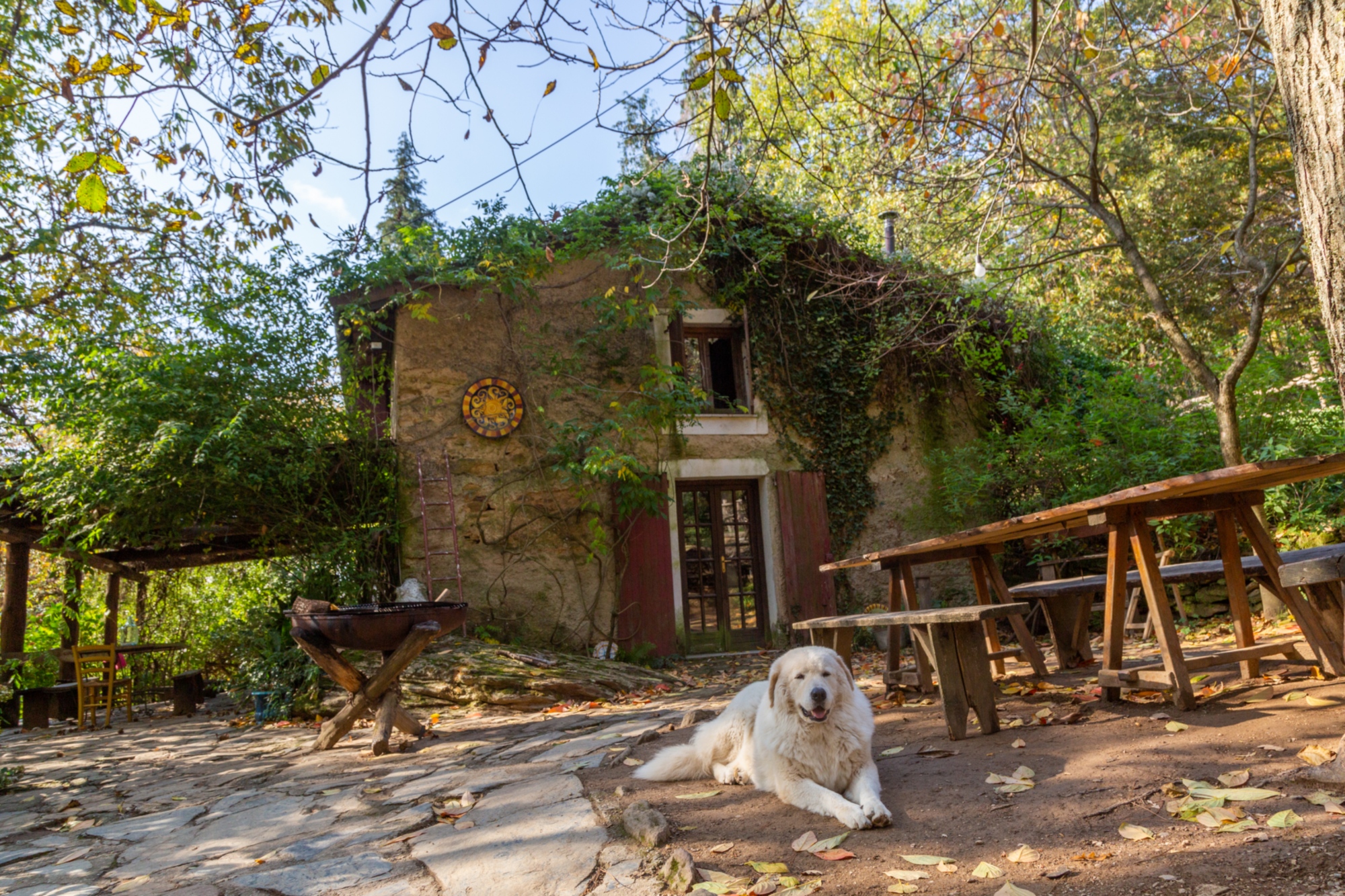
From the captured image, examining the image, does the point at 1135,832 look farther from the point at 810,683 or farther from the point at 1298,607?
the point at 1298,607

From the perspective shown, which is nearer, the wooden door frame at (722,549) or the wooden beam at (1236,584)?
the wooden beam at (1236,584)

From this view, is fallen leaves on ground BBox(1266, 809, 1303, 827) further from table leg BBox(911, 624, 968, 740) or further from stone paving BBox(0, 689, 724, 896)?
stone paving BBox(0, 689, 724, 896)

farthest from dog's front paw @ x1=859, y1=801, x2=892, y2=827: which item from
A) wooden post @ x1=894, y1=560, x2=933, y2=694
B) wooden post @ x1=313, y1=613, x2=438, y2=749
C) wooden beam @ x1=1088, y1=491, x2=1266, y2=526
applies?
wooden post @ x1=313, y1=613, x2=438, y2=749

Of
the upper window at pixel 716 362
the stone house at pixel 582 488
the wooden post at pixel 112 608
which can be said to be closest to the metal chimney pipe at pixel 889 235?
the upper window at pixel 716 362

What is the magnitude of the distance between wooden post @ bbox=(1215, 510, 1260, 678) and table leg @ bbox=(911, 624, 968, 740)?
1.46 meters

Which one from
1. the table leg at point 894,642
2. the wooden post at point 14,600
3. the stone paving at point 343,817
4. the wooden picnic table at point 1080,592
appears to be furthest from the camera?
the wooden post at point 14,600

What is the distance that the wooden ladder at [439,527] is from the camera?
8445mm

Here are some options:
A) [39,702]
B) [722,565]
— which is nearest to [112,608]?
[39,702]

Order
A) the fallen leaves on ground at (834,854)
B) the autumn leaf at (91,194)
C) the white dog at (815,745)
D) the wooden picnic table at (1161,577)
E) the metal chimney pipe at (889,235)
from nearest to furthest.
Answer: the autumn leaf at (91,194) < the fallen leaves on ground at (834,854) < the white dog at (815,745) < the wooden picnic table at (1161,577) < the metal chimney pipe at (889,235)

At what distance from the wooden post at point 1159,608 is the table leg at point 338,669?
4508 mm

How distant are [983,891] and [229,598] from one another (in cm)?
1316

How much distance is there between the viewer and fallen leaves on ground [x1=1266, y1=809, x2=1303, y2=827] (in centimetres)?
209

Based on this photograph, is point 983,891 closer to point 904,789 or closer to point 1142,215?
point 904,789

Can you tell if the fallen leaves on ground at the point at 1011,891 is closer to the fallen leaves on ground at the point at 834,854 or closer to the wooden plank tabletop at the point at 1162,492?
the fallen leaves on ground at the point at 834,854
